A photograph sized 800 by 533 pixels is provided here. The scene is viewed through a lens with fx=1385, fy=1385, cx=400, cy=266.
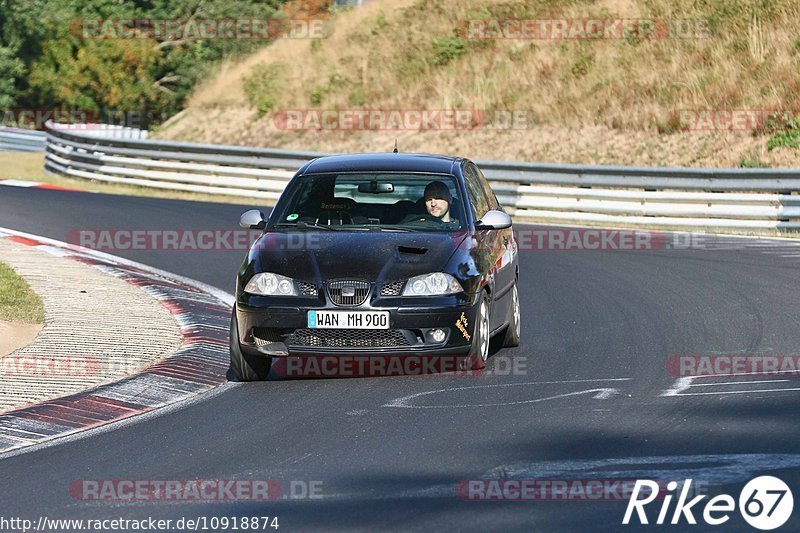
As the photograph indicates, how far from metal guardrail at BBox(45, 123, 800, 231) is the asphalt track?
25.7 feet

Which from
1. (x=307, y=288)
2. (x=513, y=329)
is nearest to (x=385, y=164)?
(x=513, y=329)

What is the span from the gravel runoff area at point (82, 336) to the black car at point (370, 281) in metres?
1.13

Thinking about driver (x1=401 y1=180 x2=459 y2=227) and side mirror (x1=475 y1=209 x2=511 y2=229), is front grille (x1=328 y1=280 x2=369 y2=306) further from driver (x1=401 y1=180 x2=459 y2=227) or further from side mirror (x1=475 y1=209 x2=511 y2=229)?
side mirror (x1=475 y1=209 x2=511 y2=229)

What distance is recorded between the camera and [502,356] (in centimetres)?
1115

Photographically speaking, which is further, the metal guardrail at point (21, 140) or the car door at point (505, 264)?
the metal guardrail at point (21, 140)

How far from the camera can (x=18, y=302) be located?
42.9 feet

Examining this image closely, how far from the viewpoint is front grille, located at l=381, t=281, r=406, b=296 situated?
32.2ft

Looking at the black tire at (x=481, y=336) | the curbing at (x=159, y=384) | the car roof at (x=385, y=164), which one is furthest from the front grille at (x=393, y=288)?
the car roof at (x=385, y=164)

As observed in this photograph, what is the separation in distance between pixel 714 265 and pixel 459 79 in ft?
65.1

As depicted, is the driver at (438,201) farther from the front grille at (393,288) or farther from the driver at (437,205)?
the front grille at (393,288)

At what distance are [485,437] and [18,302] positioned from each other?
6512mm

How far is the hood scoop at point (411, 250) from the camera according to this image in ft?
33.4

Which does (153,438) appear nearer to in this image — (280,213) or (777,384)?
(280,213)

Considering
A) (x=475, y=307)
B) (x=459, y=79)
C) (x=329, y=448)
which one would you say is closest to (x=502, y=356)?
(x=475, y=307)
